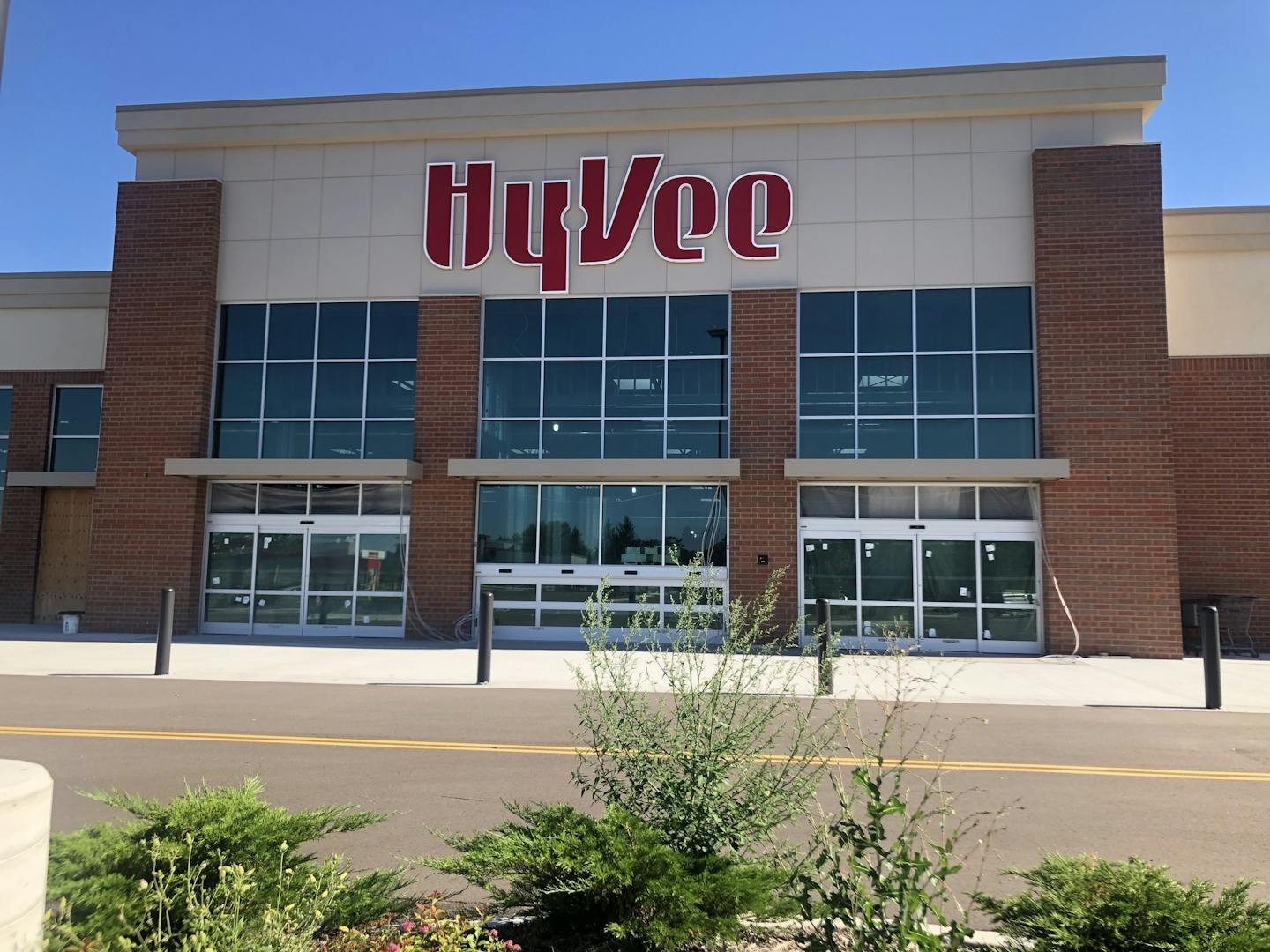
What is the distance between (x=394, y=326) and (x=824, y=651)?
11.2 m

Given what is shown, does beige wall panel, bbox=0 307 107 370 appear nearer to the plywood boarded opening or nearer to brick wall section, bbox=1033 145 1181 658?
the plywood boarded opening

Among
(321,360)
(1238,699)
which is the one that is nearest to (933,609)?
(1238,699)

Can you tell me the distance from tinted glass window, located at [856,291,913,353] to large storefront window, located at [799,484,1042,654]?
2800 millimetres

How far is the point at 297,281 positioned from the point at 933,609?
569 inches

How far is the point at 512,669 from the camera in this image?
13805mm

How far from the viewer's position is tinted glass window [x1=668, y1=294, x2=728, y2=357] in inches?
698

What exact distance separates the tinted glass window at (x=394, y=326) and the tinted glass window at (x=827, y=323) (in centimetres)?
795

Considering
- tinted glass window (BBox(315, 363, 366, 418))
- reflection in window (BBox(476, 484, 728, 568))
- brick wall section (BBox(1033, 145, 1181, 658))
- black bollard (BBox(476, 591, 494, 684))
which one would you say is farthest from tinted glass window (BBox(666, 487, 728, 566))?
tinted glass window (BBox(315, 363, 366, 418))

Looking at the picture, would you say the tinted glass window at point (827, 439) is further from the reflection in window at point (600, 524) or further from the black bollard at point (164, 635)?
the black bollard at point (164, 635)

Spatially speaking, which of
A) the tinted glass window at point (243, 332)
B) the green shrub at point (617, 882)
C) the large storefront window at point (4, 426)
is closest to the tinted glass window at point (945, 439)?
the tinted glass window at point (243, 332)

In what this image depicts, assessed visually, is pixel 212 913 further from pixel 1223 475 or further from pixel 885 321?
pixel 1223 475

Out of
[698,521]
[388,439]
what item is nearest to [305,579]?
[388,439]

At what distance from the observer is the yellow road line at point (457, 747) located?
7438 millimetres

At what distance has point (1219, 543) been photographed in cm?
1747
